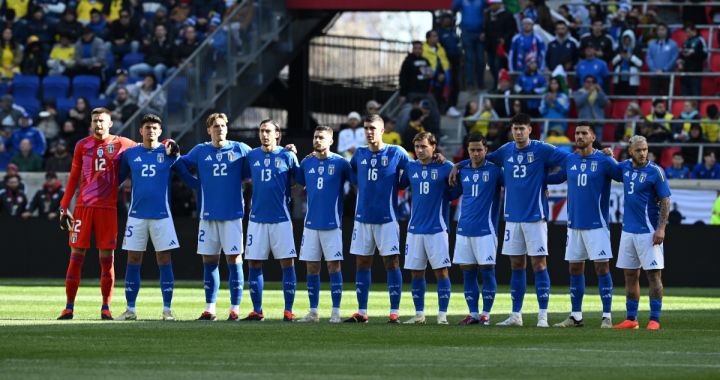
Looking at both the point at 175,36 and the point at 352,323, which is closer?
the point at 352,323

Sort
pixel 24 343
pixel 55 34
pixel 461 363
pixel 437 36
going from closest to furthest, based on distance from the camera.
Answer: pixel 461 363, pixel 24 343, pixel 437 36, pixel 55 34

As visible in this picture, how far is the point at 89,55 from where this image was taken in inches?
1387

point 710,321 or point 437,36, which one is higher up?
point 437,36

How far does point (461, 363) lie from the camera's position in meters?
13.1

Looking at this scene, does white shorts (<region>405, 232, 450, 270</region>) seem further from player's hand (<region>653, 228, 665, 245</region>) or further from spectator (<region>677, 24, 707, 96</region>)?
spectator (<region>677, 24, 707, 96</region>)

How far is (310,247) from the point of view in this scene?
18.2 meters

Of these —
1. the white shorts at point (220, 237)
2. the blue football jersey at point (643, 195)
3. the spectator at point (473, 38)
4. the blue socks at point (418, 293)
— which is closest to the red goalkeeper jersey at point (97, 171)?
the white shorts at point (220, 237)

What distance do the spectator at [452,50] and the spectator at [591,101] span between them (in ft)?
9.80

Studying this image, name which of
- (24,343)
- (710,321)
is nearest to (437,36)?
(710,321)

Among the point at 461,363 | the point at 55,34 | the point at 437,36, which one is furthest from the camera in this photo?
the point at 55,34

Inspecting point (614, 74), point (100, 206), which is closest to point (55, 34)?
point (614, 74)

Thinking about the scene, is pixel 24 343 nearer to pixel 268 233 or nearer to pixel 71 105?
pixel 268 233

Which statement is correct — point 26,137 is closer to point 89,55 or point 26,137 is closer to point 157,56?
point 89,55

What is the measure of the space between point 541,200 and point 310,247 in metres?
2.77
